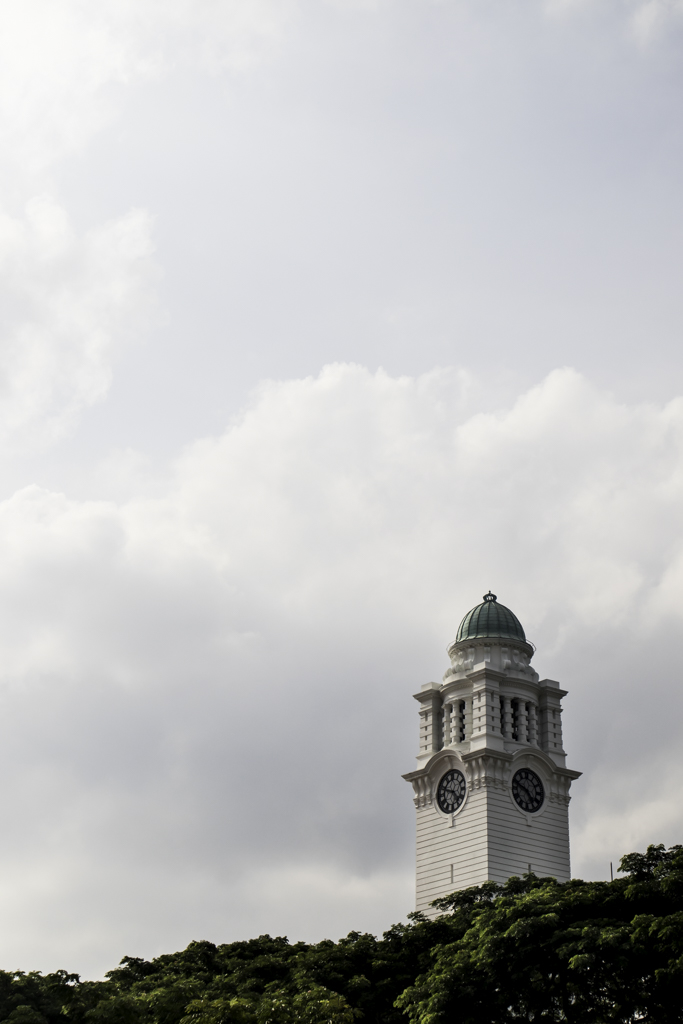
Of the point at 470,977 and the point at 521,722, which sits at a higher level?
the point at 521,722

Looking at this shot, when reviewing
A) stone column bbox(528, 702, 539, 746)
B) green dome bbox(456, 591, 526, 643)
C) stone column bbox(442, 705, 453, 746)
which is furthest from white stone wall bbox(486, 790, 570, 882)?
green dome bbox(456, 591, 526, 643)

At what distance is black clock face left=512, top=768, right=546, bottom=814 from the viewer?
3322 inches

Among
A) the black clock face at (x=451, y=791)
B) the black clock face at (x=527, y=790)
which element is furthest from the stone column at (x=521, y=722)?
the black clock face at (x=451, y=791)

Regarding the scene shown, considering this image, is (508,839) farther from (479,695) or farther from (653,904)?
(653,904)

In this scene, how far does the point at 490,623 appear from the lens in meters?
92.3

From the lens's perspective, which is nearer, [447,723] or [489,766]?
[489,766]

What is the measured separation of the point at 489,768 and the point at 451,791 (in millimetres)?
3765

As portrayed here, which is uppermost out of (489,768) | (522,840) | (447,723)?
(447,723)

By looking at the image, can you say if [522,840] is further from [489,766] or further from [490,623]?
[490,623]

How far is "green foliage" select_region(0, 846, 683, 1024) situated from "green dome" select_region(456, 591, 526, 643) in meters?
39.5

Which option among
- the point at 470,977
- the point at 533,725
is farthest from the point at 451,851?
the point at 470,977

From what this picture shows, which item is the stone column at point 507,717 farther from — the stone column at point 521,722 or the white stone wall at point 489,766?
the stone column at point 521,722

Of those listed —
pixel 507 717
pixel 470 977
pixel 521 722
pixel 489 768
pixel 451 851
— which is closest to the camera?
pixel 470 977

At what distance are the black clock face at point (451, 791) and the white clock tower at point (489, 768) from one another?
0.08 metres
